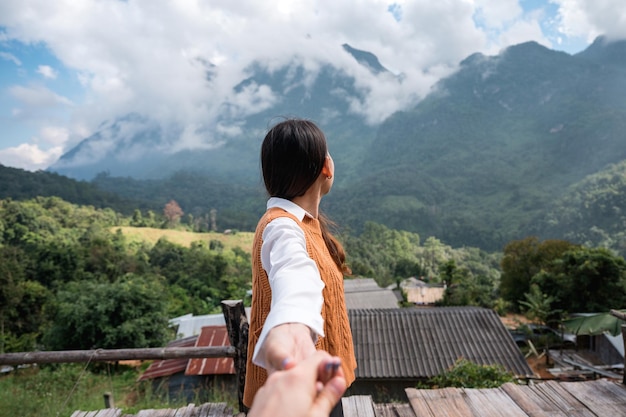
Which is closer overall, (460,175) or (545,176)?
→ (545,176)

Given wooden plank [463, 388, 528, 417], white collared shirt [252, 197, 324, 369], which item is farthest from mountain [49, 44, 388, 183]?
white collared shirt [252, 197, 324, 369]

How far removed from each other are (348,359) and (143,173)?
17263cm

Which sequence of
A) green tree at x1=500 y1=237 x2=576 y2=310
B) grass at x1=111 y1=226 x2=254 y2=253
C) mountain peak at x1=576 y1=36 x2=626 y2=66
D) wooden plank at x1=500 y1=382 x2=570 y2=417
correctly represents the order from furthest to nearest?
mountain peak at x1=576 y1=36 x2=626 y2=66 → grass at x1=111 y1=226 x2=254 y2=253 → green tree at x1=500 y1=237 x2=576 y2=310 → wooden plank at x1=500 y1=382 x2=570 y2=417

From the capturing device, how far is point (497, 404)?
2131 mm

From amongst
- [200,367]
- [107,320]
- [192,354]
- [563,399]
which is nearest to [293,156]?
[192,354]

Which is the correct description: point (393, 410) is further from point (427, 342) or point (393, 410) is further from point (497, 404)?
point (427, 342)

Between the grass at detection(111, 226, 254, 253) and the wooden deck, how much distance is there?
41.9m

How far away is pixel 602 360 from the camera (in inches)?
493

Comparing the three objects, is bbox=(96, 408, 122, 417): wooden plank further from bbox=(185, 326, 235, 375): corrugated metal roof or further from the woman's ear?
bbox=(185, 326, 235, 375): corrugated metal roof

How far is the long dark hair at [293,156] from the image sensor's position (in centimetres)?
104

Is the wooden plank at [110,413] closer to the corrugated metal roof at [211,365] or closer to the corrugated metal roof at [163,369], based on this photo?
the corrugated metal roof at [211,365]

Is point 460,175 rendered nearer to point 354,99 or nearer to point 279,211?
point 354,99

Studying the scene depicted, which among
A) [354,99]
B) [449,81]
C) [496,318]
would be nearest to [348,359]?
[496,318]

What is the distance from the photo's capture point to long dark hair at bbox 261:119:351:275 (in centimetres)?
104
